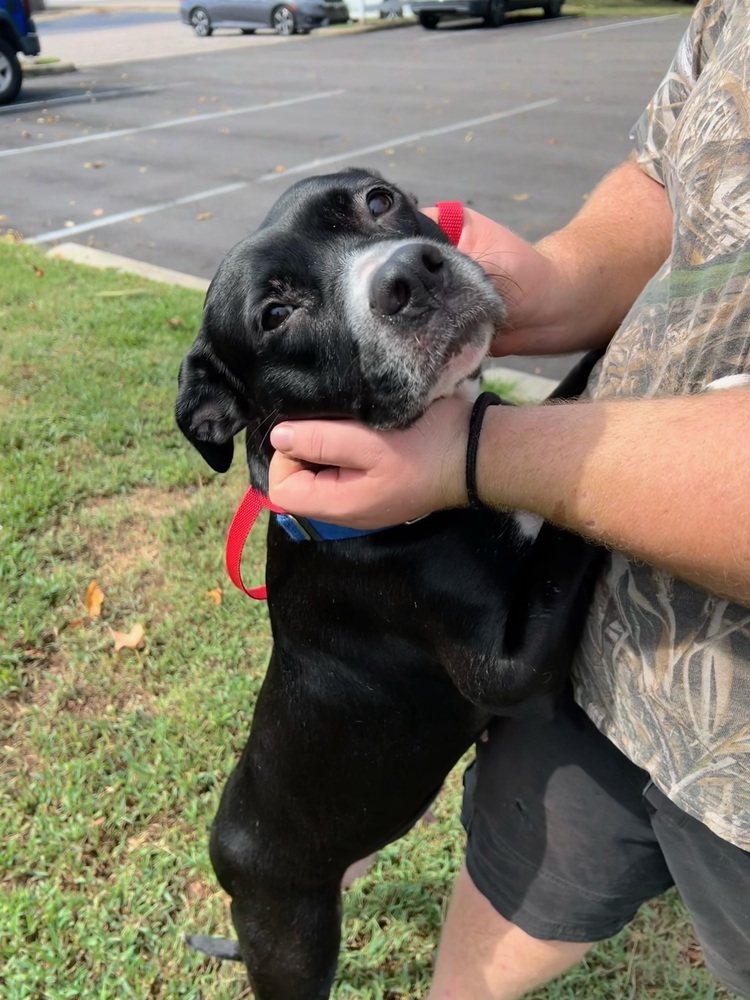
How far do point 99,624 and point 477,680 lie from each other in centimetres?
228

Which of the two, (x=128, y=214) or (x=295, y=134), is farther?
(x=295, y=134)

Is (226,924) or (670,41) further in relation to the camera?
(670,41)

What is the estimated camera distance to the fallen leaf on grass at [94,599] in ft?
11.8

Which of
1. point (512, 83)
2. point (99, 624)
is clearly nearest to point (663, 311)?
point (99, 624)

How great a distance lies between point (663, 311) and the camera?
1.45 meters

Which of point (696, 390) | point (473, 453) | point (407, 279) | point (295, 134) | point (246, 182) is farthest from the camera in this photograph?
point (295, 134)

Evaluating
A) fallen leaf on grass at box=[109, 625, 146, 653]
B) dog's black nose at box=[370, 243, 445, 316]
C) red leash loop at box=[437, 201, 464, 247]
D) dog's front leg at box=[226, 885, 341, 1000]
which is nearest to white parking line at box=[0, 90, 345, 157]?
fallen leaf on grass at box=[109, 625, 146, 653]

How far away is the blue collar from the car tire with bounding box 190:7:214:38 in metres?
28.9

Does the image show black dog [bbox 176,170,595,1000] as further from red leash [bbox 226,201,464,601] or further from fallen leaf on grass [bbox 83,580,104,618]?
fallen leaf on grass [bbox 83,580,104,618]

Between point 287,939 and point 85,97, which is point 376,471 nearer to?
point 287,939

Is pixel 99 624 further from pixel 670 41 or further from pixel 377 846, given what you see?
pixel 670 41

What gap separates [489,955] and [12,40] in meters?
16.9

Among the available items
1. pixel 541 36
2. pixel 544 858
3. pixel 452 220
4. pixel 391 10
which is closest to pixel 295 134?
pixel 452 220

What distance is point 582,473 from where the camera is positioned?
1.33 metres
